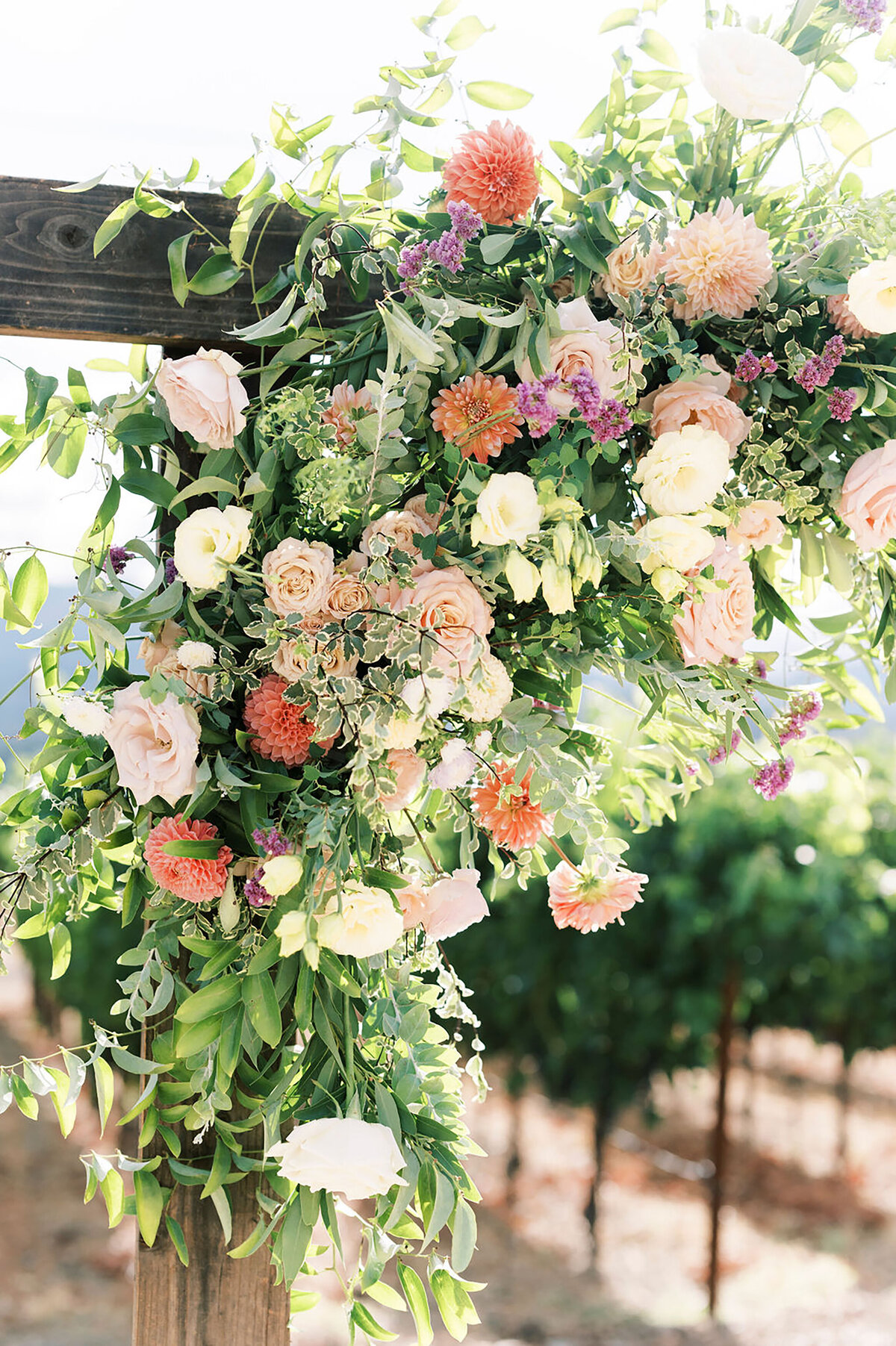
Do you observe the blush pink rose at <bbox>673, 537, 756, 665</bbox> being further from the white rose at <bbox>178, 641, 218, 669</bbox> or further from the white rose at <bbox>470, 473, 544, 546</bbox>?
the white rose at <bbox>178, 641, 218, 669</bbox>

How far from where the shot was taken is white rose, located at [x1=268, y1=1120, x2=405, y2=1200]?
874 millimetres

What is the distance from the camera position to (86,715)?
92 cm

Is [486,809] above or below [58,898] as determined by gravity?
above

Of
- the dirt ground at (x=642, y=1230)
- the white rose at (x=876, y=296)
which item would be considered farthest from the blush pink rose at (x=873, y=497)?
the dirt ground at (x=642, y=1230)

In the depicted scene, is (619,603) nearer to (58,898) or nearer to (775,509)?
(775,509)

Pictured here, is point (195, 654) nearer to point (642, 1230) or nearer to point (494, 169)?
point (494, 169)

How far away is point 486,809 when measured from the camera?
1066 mm

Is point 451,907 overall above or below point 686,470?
below

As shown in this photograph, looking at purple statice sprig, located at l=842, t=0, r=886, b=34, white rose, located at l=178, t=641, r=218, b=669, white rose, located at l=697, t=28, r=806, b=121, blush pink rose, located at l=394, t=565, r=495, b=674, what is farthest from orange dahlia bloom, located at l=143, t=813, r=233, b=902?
purple statice sprig, located at l=842, t=0, r=886, b=34

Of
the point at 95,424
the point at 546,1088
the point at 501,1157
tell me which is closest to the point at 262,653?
the point at 95,424

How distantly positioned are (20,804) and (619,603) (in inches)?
24.2

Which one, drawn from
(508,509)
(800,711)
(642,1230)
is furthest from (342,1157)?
(642,1230)

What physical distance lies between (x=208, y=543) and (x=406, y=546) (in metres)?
0.18

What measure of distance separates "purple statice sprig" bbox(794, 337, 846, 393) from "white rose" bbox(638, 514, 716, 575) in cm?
18
